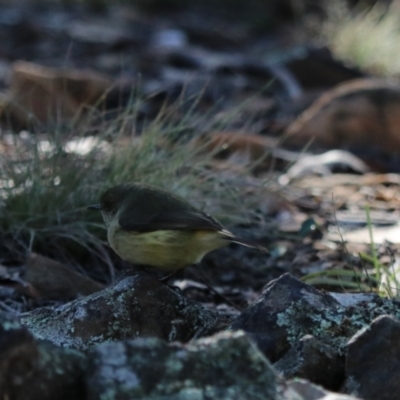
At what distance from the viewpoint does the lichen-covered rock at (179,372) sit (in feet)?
8.14

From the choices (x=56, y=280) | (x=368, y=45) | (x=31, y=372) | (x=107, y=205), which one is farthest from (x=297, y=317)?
(x=368, y=45)

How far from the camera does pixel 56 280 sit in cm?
491

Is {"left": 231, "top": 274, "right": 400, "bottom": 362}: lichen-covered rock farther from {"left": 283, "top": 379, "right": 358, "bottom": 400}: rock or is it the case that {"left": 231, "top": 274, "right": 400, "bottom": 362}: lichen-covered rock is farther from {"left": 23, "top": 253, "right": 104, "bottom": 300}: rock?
{"left": 23, "top": 253, "right": 104, "bottom": 300}: rock

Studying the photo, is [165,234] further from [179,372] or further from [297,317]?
[179,372]

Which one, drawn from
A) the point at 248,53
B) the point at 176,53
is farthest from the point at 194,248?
the point at 248,53

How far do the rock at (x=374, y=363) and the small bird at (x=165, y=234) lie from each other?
1.12m

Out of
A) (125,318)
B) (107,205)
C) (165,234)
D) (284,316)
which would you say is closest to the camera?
(284,316)

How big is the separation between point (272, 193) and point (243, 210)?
292 millimetres

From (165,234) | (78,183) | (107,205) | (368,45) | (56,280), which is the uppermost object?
(165,234)

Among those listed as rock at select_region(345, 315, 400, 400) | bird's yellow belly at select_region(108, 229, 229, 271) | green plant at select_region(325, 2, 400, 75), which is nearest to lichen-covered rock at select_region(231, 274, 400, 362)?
rock at select_region(345, 315, 400, 400)

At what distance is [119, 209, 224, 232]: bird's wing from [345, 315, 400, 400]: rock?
1186 millimetres

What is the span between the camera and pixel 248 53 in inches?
566

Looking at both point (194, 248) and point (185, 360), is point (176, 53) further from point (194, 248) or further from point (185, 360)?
point (185, 360)

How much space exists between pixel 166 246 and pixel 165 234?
6 centimetres
